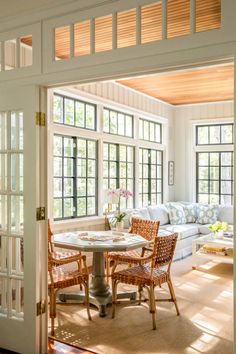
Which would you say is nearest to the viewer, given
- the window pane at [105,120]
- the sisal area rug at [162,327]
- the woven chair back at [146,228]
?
the sisal area rug at [162,327]

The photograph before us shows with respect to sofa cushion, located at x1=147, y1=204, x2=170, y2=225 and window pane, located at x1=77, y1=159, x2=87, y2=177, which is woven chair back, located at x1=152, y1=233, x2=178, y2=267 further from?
sofa cushion, located at x1=147, y1=204, x2=170, y2=225

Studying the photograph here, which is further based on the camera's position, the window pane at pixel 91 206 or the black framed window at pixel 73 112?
the window pane at pixel 91 206

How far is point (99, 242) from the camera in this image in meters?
4.20

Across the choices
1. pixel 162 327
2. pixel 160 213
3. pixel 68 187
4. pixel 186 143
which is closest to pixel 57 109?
Answer: pixel 68 187

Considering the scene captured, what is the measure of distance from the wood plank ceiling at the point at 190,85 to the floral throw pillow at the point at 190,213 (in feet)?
7.91

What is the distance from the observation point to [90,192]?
655 centimetres

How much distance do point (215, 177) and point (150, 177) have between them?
5.31 ft

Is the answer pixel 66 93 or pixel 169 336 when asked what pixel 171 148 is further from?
pixel 169 336

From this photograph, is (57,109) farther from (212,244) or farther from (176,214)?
(176,214)

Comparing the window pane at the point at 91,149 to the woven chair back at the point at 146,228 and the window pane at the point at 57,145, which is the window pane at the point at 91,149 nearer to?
the window pane at the point at 57,145

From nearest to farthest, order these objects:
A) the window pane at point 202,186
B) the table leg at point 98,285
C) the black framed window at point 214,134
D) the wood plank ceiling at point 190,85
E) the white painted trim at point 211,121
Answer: the table leg at point 98,285
the wood plank ceiling at point 190,85
the white painted trim at point 211,121
the black framed window at point 214,134
the window pane at point 202,186

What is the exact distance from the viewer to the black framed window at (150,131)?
27.1 feet

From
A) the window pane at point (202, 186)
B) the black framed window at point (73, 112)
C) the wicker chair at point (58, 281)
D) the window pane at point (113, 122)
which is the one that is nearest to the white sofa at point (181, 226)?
the window pane at point (202, 186)

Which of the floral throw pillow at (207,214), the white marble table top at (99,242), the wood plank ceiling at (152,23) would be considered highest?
the wood plank ceiling at (152,23)
